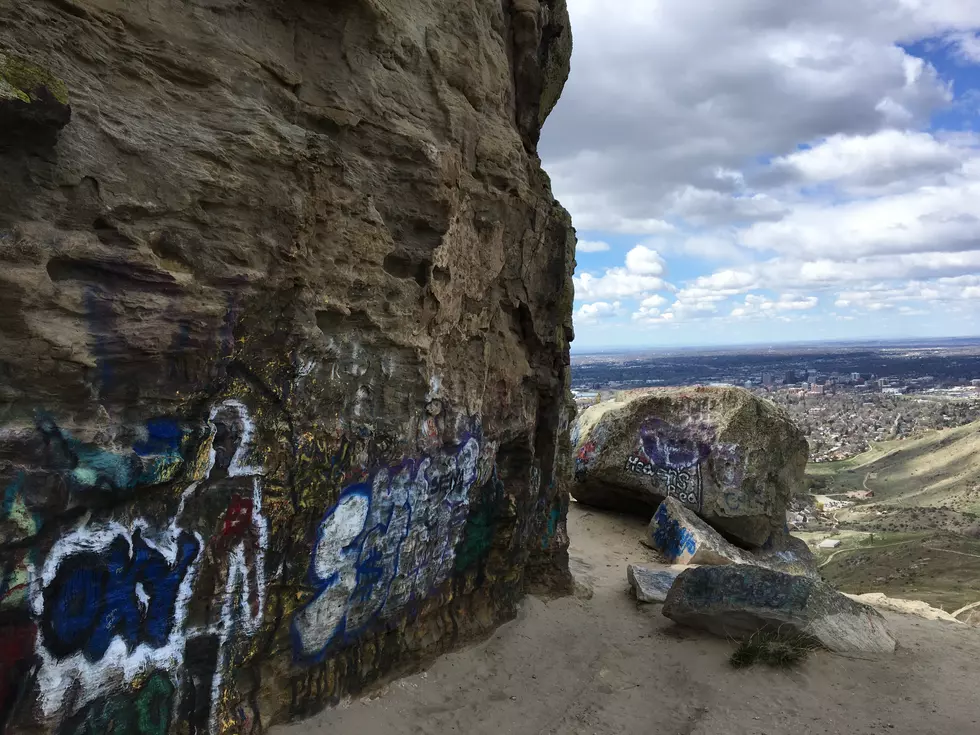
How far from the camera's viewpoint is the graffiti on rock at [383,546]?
4.84 m

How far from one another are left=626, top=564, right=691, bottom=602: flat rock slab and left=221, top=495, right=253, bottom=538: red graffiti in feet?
19.0

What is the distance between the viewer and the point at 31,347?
3352mm

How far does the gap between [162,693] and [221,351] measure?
2.12m

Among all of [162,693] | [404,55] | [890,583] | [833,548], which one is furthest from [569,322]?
[833,548]

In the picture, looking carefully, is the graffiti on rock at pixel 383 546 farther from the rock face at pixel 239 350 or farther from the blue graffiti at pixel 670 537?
the blue graffiti at pixel 670 537

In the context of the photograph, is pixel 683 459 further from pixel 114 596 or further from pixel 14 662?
pixel 14 662

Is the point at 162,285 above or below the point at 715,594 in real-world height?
above

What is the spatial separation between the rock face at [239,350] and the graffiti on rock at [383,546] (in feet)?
0.08

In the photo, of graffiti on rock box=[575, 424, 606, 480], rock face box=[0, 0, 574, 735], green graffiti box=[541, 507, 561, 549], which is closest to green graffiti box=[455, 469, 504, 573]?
rock face box=[0, 0, 574, 735]

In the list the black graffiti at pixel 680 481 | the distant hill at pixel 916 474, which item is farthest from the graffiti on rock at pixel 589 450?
the distant hill at pixel 916 474

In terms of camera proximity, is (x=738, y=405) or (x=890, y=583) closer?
(x=738, y=405)

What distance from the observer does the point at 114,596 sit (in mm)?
3691

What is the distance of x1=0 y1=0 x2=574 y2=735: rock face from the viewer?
3422 millimetres

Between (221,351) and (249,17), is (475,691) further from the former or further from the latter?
(249,17)
